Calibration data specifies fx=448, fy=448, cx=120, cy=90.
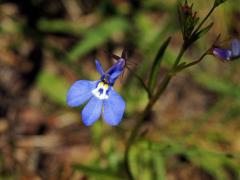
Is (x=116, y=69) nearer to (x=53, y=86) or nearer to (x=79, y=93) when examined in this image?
(x=79, y=93)

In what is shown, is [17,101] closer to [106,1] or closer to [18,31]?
[18,31]

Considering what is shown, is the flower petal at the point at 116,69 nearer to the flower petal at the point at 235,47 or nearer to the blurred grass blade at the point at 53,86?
the flower petal at the point at 235,47

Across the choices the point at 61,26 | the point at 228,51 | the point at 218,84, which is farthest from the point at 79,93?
the point at 61,26

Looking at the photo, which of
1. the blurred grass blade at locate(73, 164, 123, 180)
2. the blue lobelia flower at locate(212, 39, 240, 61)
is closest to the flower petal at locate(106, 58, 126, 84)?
the blue lobelia flower at locate(212, 39, 240, 61)

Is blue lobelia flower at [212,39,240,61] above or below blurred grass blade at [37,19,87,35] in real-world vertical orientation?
above

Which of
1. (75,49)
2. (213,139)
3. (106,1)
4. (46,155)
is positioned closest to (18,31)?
(75,49)

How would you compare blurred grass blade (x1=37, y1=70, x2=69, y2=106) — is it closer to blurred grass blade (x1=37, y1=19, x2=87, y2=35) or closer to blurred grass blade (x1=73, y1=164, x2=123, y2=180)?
blurred grass blade (x1=37, y1=19, x2=87, y2=35)
